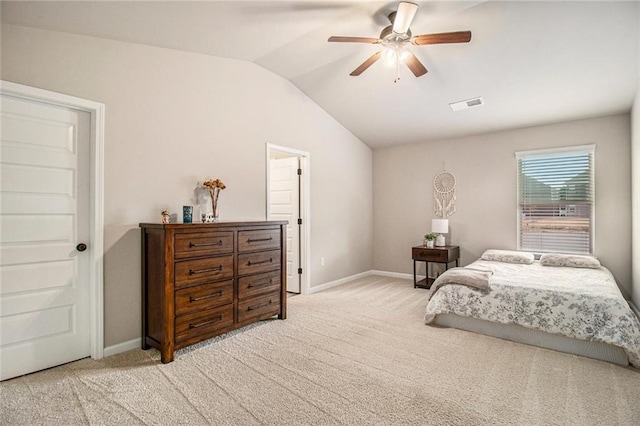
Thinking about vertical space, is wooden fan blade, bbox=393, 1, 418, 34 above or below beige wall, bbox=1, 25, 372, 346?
above

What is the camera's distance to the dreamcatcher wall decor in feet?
18.1

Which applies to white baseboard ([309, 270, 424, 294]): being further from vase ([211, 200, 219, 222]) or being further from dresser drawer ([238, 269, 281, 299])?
vase ([211, 200, 219, 222])

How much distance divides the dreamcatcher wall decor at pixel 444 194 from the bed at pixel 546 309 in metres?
1.80

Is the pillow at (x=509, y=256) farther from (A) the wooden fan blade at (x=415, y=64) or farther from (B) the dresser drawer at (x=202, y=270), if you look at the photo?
(B) the dresser drawer at (x=202, y=270)

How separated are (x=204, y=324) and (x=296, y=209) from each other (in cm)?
231

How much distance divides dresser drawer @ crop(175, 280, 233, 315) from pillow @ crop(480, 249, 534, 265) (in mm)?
3717

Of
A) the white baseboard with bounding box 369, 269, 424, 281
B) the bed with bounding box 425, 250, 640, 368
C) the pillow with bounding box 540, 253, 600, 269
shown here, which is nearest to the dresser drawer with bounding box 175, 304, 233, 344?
the bed with bounding box 425, 250, 640, 368

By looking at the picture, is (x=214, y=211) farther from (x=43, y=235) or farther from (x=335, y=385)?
(x=335, y=385)

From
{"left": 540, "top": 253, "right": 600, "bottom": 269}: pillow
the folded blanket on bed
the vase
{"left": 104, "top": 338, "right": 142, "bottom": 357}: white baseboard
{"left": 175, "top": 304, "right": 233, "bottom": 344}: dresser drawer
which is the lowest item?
{"left": 104, "top": 338, "right": 142, "bottom": 357}: white baseboard

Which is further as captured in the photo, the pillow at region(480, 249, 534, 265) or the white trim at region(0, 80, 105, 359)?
the pillow at region(480, 249, 534, 265)

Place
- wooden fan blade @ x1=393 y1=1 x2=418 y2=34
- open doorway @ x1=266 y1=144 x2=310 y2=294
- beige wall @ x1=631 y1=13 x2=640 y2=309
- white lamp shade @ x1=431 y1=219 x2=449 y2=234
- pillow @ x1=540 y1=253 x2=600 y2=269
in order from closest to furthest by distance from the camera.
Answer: wooden fan blade @ x1=393 y1=1 x2=418 y2=34, beige wall @ x1=631 y1=13 x2=640 y2=309, pillow @ x1=540 y1=253 x2=600 y2=269, open doorway @ x1=266 y1=144 x2=310 y2=294, white lamp shade @ x1=431 y1=219 x2=449 y2=234

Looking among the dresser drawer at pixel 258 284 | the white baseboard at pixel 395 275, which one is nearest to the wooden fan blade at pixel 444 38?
the dresser drawer at pixel 258 284

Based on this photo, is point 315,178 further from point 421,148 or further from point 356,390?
point 356,390

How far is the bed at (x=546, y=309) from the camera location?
2.63 meters
